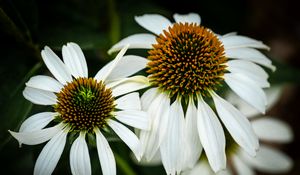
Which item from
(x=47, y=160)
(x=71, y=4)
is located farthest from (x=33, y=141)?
(x=71, y=4)

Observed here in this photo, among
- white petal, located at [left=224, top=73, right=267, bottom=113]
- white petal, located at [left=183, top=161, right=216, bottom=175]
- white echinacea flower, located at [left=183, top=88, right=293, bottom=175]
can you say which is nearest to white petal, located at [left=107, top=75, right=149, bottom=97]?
white petal, located at [left=224, top=73, right=267, bottom=113]

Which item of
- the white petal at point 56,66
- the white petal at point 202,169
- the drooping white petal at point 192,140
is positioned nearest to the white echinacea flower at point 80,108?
the white petal at point 56,66

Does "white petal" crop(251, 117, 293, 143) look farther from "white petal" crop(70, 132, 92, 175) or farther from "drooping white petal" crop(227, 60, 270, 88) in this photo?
"white petal" crop(70, 132, 92, 175)

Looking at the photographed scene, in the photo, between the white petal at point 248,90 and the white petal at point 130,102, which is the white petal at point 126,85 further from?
the white petal at point 248,90

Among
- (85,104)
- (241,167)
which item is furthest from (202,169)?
(85,104)

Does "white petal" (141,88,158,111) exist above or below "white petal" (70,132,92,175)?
above

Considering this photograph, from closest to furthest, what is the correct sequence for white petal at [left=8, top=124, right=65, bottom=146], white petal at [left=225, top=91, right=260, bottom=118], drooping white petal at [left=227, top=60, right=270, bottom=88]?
white petal at [left=8, top=124, right=65, bottom=146] → drooping white petal at [left=227, top=60, right=270, bottom=88] → white petal at [left=225, top=91, right=260, bottom=118]

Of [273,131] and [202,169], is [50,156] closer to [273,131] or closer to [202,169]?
[202,169]
